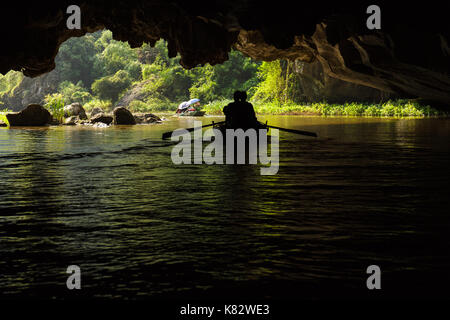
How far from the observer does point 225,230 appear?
6.65 metres

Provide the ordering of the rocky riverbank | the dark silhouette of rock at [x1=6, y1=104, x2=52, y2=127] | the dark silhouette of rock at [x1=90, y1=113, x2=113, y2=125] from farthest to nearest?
the dark silhouette of rock at [x1=90, y1=113, x2=113, y2=125], the rocky riverbank, the dark silhouette of rock at [x1=6, y1=104, x2=52, y2=127]

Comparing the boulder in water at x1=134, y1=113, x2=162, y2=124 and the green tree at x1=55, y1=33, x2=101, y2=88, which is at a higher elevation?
the green tree at x1=55, y1=33, x2=101, y2=88

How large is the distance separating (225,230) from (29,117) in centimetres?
2958

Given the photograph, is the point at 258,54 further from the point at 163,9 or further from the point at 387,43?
the point at 163,9

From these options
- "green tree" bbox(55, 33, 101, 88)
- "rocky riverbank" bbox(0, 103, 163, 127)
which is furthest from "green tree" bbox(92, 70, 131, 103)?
"rocky riverbank" bbox(0, 103, 163, 127)

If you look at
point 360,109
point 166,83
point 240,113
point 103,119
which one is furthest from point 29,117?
point 166,83

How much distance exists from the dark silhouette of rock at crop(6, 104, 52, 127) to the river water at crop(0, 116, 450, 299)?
21815mm

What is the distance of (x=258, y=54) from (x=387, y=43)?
600cm

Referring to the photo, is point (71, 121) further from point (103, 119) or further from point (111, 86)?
point (111, 86)

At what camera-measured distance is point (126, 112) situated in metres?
35.9

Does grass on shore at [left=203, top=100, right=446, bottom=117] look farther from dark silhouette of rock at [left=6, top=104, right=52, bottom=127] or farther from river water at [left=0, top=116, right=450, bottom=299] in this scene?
river water at [left=0, top=116, right=450, bottom=299]

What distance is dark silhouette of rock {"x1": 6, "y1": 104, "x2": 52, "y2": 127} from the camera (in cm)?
3369

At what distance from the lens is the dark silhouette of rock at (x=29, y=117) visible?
3369cm

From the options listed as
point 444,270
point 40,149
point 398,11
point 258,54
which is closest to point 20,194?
point 444,270
